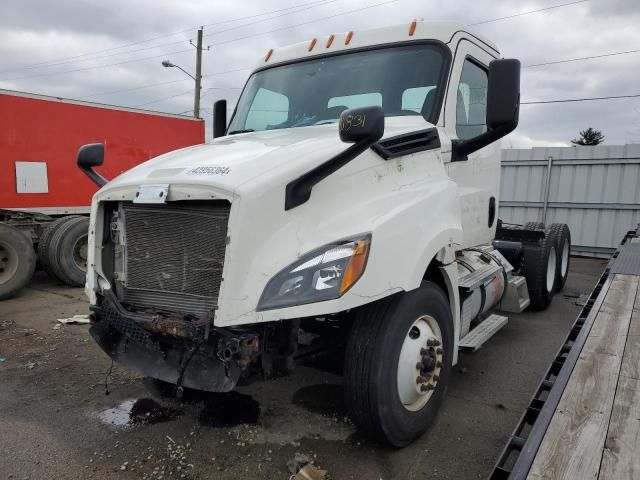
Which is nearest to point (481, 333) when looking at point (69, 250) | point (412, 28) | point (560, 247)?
point (412, 28)

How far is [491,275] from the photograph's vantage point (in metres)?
4.59

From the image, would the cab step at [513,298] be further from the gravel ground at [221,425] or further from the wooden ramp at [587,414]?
the wooden ramp at [587,414]

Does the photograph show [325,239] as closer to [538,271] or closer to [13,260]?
[538,271]

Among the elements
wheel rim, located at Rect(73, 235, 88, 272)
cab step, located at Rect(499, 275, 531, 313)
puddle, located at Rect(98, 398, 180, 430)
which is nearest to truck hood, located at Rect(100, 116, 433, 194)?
puddle, located at Rect(98, 398, 180, 430)

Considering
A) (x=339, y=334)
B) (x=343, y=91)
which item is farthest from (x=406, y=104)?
(x=339, y=334)

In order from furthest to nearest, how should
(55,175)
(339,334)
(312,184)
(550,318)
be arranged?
(55,175), (550,318), (339,334), (312,184)

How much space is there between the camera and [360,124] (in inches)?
98.7

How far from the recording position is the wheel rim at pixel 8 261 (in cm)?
704

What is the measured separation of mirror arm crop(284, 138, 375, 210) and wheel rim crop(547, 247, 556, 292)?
511 centimetres

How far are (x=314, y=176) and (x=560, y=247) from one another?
5.86 metres

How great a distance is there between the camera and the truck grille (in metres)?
2.67

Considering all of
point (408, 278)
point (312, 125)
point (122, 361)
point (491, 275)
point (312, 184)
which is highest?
point (312, 125)

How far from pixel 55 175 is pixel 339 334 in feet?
21.4

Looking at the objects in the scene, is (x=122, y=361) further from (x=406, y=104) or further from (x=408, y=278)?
(x=406, y=104)
